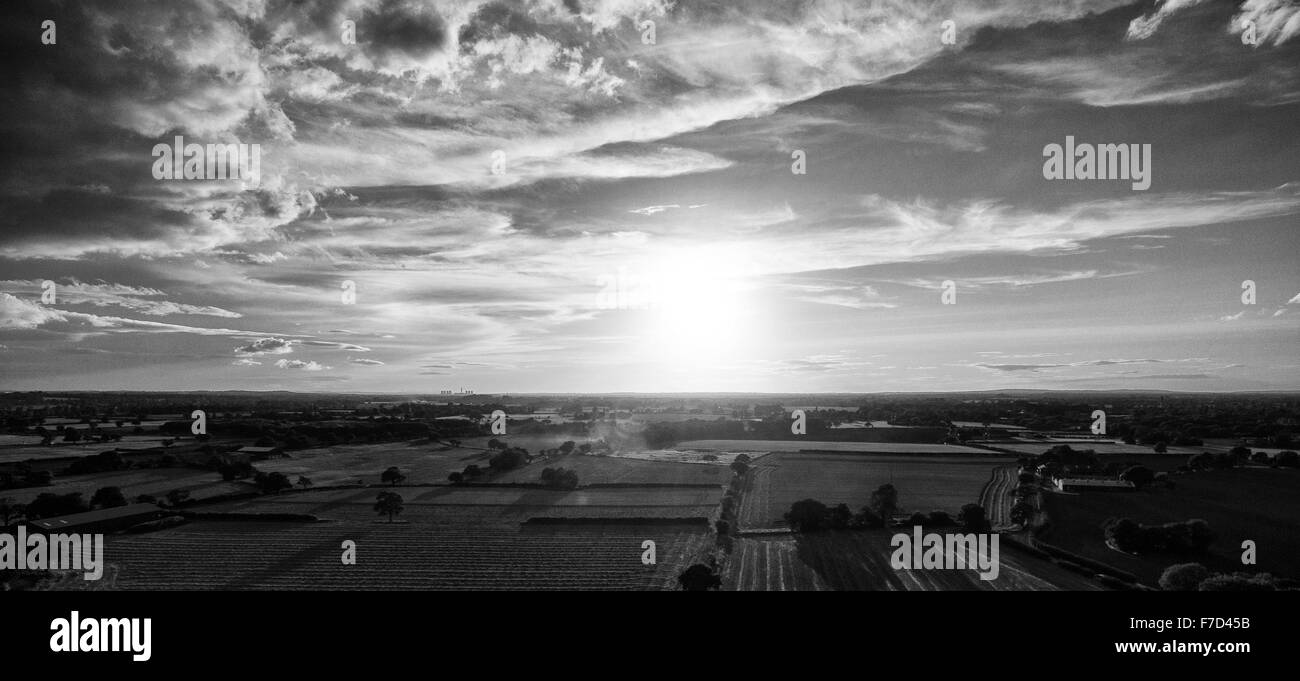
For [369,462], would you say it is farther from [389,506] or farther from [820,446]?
[820,446]

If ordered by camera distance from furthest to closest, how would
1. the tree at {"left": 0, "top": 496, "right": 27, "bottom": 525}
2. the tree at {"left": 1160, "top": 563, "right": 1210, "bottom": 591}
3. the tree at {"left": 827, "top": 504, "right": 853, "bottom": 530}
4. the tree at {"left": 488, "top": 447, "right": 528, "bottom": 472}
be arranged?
the tree at {"left": 488, "top": 447, "right": 528, "bottom": 472} → the tree at {"left": 0, "top": 496, "right": 27, "bottom": 525} → the tree at {"left": 827, "top": 504, "right": 853, "bottom": 530} → the tree at {"left": 1160, "top": 563, "right": 1210, "bottom": 591}

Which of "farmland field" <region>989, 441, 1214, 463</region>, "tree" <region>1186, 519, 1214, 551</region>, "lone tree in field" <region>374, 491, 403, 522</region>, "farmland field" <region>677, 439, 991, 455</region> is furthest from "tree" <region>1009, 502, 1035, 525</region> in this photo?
"lone tree in field" <region>374, 491, 403, 522</region>

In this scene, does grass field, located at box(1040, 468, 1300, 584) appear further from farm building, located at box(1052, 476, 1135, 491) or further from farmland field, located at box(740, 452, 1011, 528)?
farmland field, located at box(740, 452, 1011, 528)

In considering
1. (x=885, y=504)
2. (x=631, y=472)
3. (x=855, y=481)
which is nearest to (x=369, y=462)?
(x=631, y=472)

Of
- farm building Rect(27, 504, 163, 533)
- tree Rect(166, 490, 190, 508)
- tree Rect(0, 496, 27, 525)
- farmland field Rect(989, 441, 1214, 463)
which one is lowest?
farmland field Rect(989, 441, 1214, 463)

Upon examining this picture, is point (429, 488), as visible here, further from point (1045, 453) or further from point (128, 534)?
point (1045, 453)
